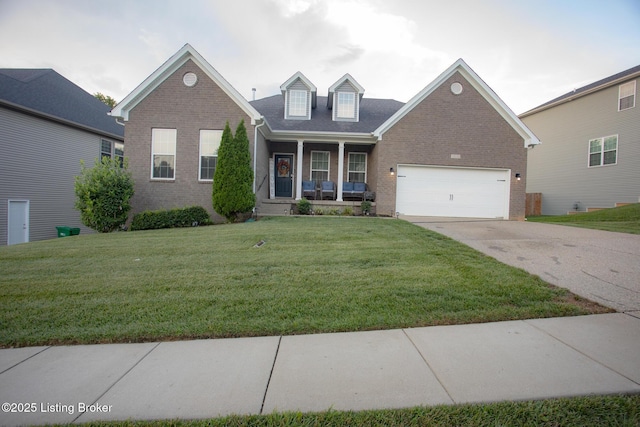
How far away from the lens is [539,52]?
40.6ft

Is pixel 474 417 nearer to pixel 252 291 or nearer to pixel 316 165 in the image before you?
pixel 252 291

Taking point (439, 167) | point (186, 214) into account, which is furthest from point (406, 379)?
point (439, 167)

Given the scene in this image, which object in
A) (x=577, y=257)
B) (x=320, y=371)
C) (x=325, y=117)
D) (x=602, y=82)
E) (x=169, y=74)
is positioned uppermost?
(x=602, y=82)

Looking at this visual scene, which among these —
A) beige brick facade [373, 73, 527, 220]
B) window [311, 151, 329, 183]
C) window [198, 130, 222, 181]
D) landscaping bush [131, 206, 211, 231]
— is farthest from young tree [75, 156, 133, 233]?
beige brick facade [373, 73, 527, 220]

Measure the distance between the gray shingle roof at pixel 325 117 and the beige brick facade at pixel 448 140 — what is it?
6.71 feet

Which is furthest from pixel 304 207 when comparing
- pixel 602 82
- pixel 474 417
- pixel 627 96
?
pixel 602 82

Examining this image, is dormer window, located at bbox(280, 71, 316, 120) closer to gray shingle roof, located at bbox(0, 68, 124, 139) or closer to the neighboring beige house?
the neighboring beige house

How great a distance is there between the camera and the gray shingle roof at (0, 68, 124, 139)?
43.0ft

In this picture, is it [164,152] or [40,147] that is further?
[40,147]

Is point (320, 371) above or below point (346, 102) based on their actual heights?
below

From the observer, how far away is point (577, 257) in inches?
228

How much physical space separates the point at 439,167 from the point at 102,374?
42.5 feet

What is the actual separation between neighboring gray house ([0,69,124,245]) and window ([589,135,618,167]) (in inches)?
1043

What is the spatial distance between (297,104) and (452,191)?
8.40m
